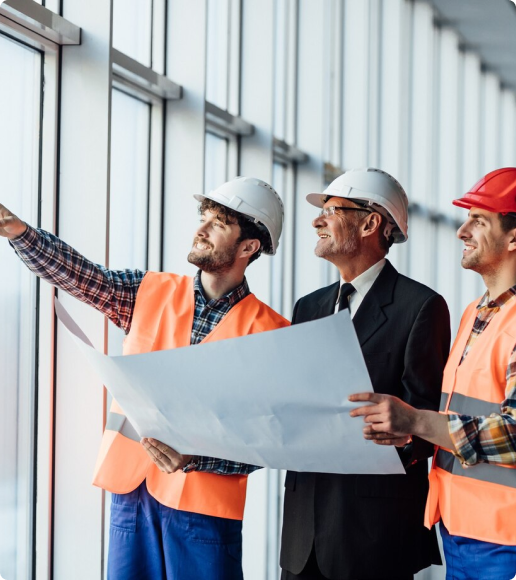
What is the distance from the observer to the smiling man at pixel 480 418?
1596 millimetres

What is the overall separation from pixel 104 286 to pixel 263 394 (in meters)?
0.79

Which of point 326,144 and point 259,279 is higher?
point 326,144

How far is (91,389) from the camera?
252 cm

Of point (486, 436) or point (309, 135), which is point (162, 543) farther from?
point (309, 135)

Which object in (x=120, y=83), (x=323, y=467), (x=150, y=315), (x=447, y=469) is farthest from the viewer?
(x=120, y=83)

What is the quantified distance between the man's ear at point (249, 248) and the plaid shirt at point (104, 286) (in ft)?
0.28

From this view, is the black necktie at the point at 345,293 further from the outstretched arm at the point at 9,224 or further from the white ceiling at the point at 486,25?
the white ceiling at the point at 486,25

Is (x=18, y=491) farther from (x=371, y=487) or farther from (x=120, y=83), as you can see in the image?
(x=120, y=83)

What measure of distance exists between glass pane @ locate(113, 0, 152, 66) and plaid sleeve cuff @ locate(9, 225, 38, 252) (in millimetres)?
1273

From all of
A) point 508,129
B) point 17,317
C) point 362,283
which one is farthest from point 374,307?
point 508,129

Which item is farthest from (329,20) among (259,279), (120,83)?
(120,83)

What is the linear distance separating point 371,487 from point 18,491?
1103 millimetres

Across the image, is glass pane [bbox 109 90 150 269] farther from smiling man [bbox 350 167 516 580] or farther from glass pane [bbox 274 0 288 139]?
smiling man [bbox 350 167 516 580]

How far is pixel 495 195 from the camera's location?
6.52 ft
